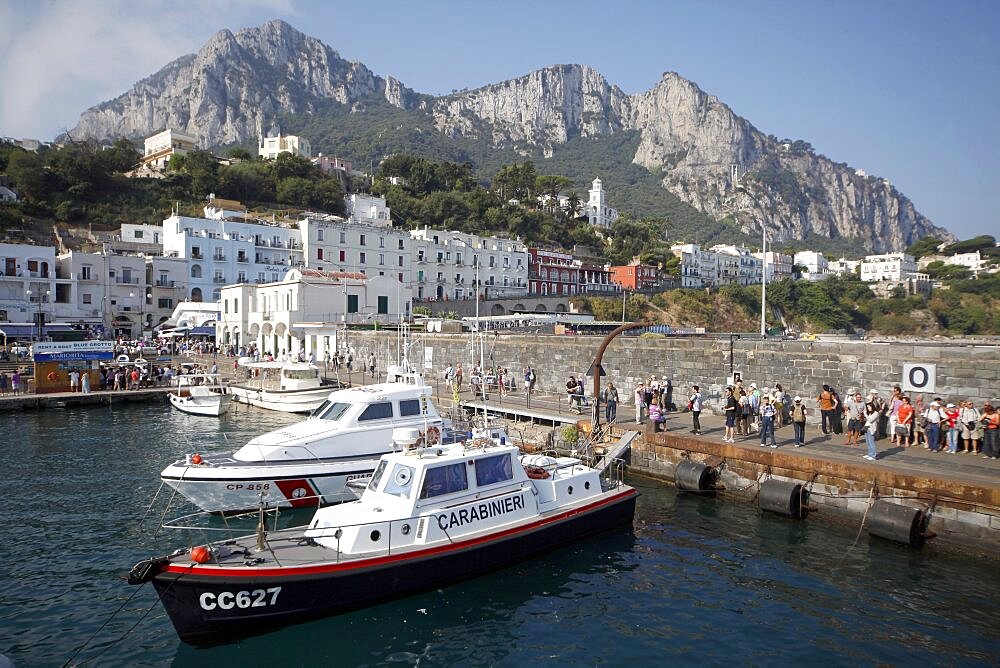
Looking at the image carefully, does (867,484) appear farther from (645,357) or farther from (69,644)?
(69,644)

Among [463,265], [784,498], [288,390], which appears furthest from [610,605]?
[463,265]

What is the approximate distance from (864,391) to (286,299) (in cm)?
4110

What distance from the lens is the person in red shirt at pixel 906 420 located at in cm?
1620

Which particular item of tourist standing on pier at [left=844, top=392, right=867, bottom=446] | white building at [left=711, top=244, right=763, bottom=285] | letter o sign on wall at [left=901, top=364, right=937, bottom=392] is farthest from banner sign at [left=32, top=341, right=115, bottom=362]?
white building at [left=711, top=244, right=763, bottom=285]

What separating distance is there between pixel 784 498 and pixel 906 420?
15.5ft

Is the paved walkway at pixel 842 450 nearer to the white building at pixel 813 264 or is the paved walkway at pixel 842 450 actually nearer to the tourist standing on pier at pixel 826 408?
the tourist standing on pier at pixel 826 408

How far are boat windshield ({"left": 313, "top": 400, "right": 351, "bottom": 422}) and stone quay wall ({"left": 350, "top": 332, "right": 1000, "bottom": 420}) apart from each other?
11.7 m

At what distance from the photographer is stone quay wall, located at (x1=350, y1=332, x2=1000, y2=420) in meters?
16.2

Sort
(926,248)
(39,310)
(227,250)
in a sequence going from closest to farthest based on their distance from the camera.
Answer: (39,310) → (227,250) → (926,248)

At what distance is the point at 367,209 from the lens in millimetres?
92500

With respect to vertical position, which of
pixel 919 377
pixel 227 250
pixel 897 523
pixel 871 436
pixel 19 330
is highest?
pixel 227 250

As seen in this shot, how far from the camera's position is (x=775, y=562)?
12359 mm

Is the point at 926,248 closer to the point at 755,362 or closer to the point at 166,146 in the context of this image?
the point at 755,362

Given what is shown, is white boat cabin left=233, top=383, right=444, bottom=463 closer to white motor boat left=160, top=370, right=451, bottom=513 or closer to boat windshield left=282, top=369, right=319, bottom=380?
white motor boat left=160, top=370, right=451, bottom=513
